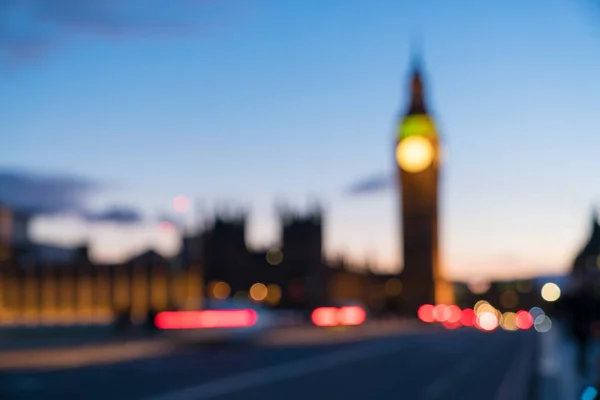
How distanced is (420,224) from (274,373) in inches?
3522

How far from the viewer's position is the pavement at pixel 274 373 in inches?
648

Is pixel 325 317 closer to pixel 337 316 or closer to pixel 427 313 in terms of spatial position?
pixel 337 316

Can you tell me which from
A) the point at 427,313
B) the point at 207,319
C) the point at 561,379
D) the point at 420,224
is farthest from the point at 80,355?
the point at 420,224

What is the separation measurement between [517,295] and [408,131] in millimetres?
30452

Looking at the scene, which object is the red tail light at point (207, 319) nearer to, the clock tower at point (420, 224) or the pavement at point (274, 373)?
the pavement at point (274, 373)

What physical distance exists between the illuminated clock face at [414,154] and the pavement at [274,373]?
8069cm

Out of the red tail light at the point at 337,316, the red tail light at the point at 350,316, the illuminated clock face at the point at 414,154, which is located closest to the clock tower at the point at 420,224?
the illuminated clock face at the point at 414,154

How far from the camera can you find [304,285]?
3676 inches

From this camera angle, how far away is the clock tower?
10775 cm

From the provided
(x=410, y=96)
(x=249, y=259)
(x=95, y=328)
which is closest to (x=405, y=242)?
(x=249, y=259)

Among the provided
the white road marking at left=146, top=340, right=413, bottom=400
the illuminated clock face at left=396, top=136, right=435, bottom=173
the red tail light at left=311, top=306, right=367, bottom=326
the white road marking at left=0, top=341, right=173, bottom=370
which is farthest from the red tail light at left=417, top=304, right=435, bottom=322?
the illuminated clock face at left=396, top=136, right=435, bottom=173

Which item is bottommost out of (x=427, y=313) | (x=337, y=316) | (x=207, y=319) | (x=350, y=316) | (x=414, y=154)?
(x=427, y=313)

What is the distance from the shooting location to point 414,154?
11731 centimetres

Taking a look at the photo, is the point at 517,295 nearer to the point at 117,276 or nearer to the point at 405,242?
the point at 405,242
